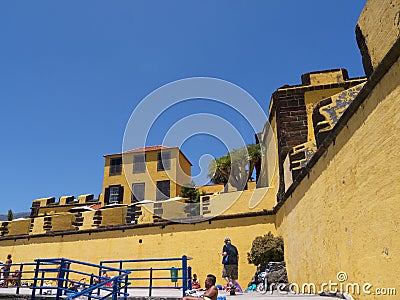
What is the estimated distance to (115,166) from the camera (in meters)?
32.6

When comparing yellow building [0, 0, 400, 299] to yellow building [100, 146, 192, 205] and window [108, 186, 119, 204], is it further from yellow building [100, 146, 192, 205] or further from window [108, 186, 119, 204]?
yellow building [100, 146, 192, 205]

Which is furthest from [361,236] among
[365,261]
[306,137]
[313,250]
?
[306,137]

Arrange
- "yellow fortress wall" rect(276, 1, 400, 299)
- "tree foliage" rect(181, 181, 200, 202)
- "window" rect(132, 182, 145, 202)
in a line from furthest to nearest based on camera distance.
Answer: "window" rect(132, 182, 145, 202) < "tree foliage" rect(181, 181, 200, 202) < "yellow fortress wall" rect(276, 1, 400, 299)

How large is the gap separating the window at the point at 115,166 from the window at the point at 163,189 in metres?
3.91

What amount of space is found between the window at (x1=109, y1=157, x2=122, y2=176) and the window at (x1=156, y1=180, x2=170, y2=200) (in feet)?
12.8

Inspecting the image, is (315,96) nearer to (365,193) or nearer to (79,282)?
(365,193)

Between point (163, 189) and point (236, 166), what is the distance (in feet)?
31.5

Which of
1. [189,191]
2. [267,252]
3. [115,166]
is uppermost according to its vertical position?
[115,166]

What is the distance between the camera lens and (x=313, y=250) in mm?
7246

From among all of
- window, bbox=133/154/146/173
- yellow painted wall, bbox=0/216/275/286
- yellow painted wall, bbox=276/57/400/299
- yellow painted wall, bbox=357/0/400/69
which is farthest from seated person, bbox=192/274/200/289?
window, bbox=133/154/146/173

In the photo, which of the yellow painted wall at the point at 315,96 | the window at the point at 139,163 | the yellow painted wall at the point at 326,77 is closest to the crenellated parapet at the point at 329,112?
the yellow painted wall at the point at 315,96

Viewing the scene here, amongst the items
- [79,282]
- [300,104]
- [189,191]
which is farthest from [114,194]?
[79,282]

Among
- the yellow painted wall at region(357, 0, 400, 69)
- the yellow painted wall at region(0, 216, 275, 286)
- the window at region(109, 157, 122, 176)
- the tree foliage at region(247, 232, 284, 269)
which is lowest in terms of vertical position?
the tree foliage at region(247, 232, 284, 269)

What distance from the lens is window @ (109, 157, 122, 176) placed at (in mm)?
32263
